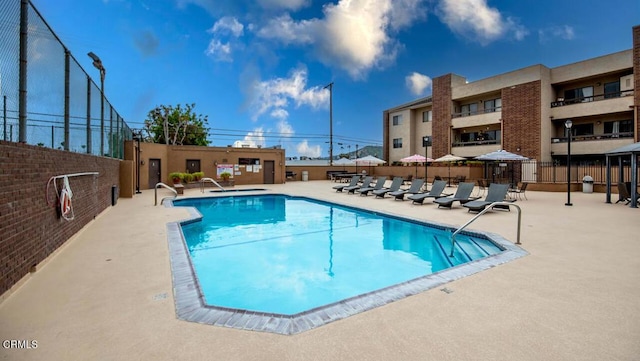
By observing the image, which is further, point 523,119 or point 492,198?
point 523,119

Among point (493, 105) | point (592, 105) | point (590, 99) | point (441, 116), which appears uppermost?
point (493, 105)

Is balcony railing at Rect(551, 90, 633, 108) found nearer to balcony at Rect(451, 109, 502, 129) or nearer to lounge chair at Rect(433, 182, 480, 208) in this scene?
balcony at Rect(451, 109, 502, 129)

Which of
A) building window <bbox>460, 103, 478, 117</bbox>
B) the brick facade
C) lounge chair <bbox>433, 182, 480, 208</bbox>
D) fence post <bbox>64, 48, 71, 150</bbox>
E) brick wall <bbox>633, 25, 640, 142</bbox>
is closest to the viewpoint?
fence post <bbox>64, 48, 71, 150</bbox>

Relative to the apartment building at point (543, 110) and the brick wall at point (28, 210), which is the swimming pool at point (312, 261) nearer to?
the brick wall at point (28, 210)

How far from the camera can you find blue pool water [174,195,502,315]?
4965 millimetres

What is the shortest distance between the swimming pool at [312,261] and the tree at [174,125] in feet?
94.3

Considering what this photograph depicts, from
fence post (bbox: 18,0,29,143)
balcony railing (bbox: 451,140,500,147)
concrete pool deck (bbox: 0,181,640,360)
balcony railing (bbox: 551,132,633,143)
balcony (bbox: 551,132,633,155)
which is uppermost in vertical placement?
balcony railing (bbox: 451,140,500,147)

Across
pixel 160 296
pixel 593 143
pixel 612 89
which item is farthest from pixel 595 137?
pixel 160 296

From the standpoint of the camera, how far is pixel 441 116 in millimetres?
28875

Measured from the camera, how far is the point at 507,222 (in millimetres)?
8508

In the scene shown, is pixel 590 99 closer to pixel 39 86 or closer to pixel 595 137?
pixel 595 137

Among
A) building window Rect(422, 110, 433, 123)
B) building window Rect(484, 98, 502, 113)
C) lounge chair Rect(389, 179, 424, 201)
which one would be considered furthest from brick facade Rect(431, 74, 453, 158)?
lounge chair Rect(389, 179, 424, 201)

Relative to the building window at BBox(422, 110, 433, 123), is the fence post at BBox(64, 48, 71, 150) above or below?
below

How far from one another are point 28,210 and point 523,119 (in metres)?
27.3
